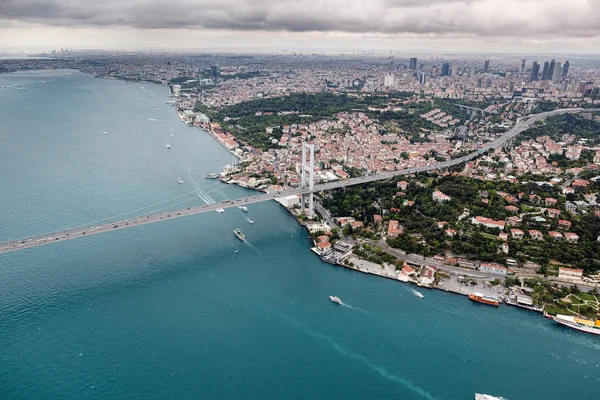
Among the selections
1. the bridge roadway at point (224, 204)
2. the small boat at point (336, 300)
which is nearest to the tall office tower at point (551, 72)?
the bridge roadway at point (224, 204)

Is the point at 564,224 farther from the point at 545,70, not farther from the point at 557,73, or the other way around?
the point at 557,73

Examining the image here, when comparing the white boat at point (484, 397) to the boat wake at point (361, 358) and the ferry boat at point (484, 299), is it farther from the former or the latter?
the ferry boat at point (484, 299)

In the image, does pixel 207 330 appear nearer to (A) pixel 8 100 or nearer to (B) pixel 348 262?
(B) pixel 348 262

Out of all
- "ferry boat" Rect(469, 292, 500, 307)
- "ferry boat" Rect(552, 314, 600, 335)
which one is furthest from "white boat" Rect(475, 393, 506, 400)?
"ferry boat" Rect(552, 314, 600, 335)

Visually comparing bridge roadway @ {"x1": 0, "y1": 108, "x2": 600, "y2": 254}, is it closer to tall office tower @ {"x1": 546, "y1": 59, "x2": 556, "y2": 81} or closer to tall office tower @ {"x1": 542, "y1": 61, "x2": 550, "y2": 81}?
tall office tower @ {"x1": 546, "y1": 59, "x2": 556, "y2": 81}

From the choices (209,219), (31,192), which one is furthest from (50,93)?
(209,219)

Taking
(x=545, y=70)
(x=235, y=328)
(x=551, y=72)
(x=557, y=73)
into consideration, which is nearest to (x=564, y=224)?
(x=235, y=328)
